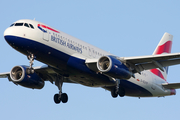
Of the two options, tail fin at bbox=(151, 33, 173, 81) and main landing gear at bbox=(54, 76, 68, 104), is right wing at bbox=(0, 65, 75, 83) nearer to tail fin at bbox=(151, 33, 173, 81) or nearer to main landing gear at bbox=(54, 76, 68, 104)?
main landing gear at bbox=(54, 76, 68, 104)

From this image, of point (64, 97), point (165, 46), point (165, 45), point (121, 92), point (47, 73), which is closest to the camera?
point (47, 73)

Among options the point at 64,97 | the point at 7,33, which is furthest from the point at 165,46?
the point at 7,33

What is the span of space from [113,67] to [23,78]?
10733 mm

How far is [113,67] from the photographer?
110 feet

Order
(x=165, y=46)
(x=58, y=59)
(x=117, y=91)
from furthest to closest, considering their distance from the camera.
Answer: (x=165, y=46), (x=117, y=91), (x=58, y=59)

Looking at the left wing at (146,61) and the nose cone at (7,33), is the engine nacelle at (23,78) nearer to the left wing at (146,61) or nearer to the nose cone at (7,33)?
the nose cone at (7,33)

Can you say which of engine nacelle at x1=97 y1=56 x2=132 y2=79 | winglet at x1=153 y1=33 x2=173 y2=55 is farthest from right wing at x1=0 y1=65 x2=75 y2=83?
winglet at x1=153 y1=33 x2=173 y2=55

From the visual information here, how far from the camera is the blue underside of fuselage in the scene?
3184 centimetres

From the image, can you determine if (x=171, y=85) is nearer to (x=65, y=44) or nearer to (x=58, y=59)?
(x=65, y=44)

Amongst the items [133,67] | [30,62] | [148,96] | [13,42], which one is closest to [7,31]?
[13,42]

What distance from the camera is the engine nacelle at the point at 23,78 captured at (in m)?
38.6

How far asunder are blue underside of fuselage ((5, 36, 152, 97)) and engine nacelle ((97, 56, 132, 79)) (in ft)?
5.01

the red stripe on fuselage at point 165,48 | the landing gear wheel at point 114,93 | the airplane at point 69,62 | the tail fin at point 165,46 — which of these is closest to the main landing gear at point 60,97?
the airplane at point 69,62

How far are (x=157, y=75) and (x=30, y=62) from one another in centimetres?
1936
